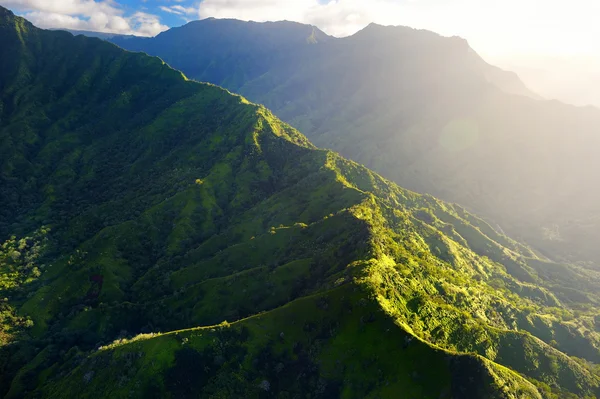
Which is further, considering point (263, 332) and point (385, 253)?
point (385, 253)

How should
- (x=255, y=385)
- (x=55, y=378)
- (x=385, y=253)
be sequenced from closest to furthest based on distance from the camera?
(x=255, y=385), (x=55, y=378), (x=385, y=253)

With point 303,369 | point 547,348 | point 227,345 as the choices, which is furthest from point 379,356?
point 547,348

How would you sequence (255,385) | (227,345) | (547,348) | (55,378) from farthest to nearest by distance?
(55,378)
(547,348)
(227,345)
(255,385)

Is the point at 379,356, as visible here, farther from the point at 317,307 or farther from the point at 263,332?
the point at 263,332

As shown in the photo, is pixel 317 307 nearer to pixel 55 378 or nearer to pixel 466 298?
pixel 466 298

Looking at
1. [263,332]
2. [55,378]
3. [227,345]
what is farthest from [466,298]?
[55,378]

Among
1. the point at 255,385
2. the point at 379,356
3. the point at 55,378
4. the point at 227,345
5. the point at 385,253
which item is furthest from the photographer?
the point at 385,253

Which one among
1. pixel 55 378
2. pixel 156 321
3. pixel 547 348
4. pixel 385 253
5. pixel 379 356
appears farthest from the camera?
pixel 156 321

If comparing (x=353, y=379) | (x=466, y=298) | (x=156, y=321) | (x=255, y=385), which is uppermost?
(x=353, y=379)

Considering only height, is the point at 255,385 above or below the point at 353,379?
below
